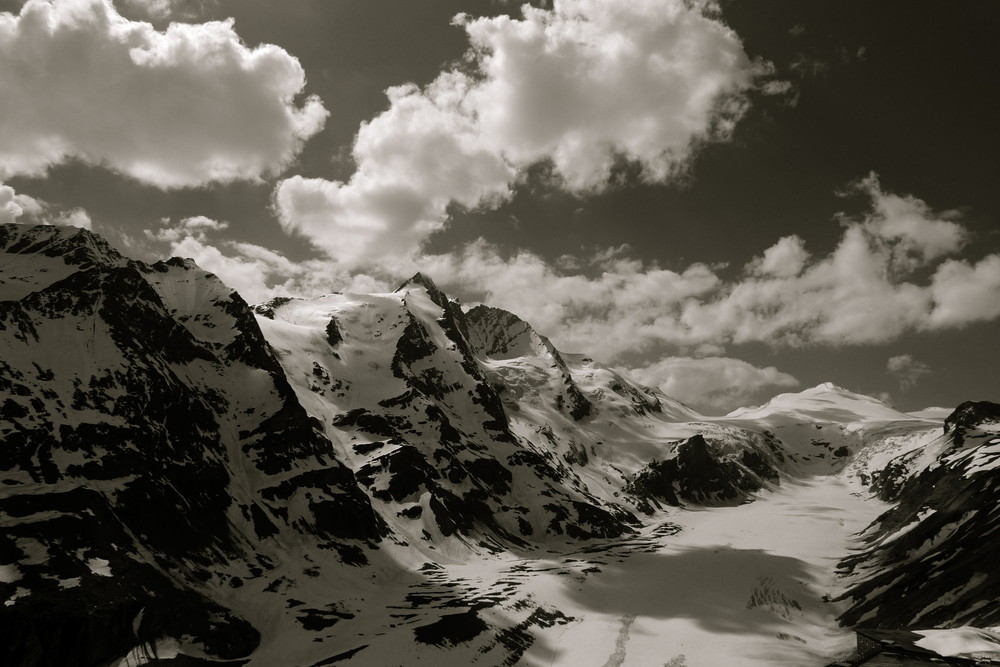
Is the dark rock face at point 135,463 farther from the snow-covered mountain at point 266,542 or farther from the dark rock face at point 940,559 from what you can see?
the dark rock face at point 940,559

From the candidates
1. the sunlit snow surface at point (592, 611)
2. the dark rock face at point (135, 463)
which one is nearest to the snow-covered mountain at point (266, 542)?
the dark rock face at point (135, 463)

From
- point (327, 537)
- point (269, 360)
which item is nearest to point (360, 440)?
point (269, 360)

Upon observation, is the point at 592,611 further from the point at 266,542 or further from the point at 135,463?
the point at 135,463

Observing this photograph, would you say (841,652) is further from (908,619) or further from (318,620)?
(318,620)

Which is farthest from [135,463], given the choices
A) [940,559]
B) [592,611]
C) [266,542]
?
[940,559]

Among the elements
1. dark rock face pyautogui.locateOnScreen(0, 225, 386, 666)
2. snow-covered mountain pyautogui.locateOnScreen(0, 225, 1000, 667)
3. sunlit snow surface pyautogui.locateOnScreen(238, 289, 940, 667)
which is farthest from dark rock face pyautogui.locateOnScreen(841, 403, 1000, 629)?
dark rock face pyautogui.locateOnScreen(0, 225, 386, 666)

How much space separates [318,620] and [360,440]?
88365 mm

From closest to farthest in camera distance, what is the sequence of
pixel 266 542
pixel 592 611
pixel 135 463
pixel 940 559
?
pixel 940 559, pixel 135 463, pixel 592 611, pixel 266 542

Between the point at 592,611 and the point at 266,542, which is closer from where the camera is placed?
the point at 592,611

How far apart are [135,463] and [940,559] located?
141m

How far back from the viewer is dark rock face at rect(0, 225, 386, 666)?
8238cm

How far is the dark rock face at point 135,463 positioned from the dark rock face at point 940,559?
97.7 metres

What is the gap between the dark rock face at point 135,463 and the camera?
8238cm

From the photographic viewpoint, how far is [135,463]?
371 ft
